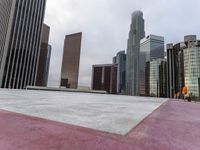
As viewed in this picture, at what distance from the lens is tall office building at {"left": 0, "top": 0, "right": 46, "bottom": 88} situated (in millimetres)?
49219

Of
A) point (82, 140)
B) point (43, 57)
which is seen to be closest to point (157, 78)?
point (43, 57)

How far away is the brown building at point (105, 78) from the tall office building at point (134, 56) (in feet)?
95.1

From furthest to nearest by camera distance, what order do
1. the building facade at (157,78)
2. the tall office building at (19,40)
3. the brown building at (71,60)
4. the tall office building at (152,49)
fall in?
the tall office building at (152,49) → the brown building at (71,60) → the building facade at (157,78) → the tall office building at (19,40)

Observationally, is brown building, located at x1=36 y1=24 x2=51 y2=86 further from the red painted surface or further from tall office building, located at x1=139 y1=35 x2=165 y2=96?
tall office building, located at x1=139 y1=35 x2=165 y2=96

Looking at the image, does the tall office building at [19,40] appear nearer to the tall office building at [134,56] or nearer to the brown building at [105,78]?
the brown building at [105,78]

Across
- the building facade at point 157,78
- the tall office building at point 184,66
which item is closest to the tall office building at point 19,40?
the tall office building at point 184,66

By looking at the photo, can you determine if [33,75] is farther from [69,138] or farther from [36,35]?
[69,138]

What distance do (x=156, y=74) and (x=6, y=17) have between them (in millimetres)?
79919

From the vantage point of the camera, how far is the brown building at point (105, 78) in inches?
4769

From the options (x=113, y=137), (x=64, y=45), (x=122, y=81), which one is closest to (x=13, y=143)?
(x=113, y=137)

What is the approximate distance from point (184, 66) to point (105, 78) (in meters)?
63.2

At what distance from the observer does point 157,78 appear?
88562mm

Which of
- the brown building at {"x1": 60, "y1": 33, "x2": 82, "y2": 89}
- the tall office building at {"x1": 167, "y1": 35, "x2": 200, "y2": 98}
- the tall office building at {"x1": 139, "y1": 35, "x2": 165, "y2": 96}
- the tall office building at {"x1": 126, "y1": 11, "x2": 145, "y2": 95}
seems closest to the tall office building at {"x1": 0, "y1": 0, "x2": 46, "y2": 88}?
the brown building at {"x1": 60, "y1": 33, "x2": 82, "y2": 89}

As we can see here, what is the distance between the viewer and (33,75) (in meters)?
56.5
